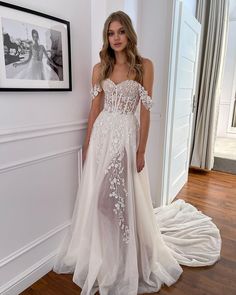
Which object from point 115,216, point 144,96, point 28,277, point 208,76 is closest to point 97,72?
point 144,96

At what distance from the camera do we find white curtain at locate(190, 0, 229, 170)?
3396 mm

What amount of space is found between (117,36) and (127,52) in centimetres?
12

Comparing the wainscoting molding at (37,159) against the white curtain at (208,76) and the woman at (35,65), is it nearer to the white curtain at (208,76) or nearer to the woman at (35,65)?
the woman at (35,65)

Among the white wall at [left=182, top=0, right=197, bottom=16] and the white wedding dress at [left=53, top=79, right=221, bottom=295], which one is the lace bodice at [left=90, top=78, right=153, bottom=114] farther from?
the white wall at [left=182, top=0, right=197, bottom=16]

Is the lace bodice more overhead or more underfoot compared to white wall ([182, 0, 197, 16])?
more underfoot

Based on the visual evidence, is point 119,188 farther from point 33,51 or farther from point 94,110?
point 33,51

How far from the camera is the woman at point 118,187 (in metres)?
1.57

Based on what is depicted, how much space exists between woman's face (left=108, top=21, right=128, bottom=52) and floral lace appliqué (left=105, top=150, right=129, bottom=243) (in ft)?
2.25

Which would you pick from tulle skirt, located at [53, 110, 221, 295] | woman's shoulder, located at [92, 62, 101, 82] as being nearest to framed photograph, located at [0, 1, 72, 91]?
woman's shoulder, located at [92, 62, 101, 82]

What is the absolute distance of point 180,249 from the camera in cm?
200

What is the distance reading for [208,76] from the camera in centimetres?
365

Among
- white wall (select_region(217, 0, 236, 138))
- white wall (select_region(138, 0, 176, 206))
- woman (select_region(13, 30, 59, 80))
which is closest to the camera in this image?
woman (select_region(13, 30, 59, 80))

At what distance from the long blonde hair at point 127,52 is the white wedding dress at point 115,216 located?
71 mm

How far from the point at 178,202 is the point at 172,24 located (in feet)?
5.98
